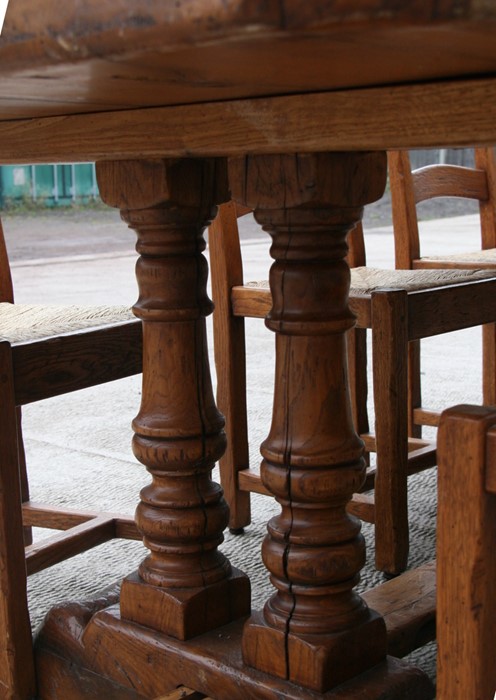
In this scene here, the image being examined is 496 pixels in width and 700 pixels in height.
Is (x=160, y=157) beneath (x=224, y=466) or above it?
above

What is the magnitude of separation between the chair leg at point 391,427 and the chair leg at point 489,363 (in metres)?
0.77

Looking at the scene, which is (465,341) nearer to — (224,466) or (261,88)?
(224,466)

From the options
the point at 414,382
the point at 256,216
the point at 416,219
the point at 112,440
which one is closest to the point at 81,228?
the point at 112,440

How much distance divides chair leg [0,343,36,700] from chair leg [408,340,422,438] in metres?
1.31

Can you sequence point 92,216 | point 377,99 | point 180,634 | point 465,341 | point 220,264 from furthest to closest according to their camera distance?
point 92,216 < point 465,341 < point 220,264 < point 180,634 < point 377,99

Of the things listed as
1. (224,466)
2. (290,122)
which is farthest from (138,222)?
(224,466)

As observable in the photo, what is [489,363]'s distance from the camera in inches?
95.0

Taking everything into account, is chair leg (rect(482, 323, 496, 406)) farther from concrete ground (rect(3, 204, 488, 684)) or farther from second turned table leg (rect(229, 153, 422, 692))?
second turned table leg (rect(229, 153, 422, 692))

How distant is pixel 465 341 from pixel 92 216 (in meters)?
7.21

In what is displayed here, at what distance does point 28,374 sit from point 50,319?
0.30 metres

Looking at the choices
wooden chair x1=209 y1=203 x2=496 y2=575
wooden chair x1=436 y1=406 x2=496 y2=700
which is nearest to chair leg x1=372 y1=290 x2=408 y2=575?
wooden chair x1=209 y1=203 x2=496 y2=575

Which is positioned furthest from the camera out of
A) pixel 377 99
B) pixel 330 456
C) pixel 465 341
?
pixel 465 341

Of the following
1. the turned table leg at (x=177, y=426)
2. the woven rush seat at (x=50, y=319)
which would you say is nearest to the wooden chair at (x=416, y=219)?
the woven rush seat at (x=50, y=319)

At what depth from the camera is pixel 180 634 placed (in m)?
1.16
